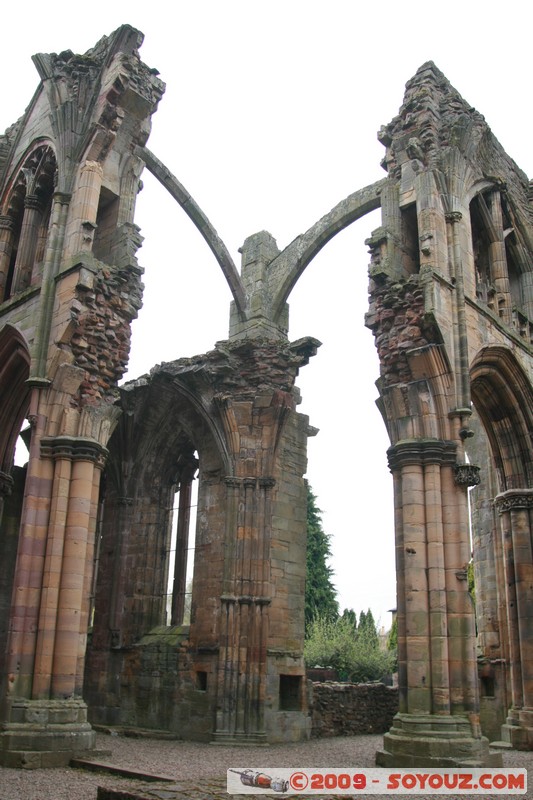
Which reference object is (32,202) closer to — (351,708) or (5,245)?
(5,245)

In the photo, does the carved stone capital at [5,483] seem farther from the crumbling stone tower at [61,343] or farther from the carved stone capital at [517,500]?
the carved stone capital at [517,500]

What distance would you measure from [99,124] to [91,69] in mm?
1368

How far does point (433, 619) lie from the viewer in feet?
31.6

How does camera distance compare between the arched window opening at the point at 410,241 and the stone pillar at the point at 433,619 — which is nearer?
the stone pillar at the point at 433,619

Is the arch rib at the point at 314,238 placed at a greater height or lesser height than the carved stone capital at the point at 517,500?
greater

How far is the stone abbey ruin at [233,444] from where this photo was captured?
9.66 metres

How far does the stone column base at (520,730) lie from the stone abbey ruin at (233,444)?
36mm

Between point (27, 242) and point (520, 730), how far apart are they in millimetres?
10969

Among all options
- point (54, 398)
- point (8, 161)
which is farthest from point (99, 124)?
point (54, 398)

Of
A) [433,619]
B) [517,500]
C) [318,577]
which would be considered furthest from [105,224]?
[318,577]

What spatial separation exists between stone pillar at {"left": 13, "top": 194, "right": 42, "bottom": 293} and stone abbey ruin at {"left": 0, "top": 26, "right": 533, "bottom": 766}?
0.04m

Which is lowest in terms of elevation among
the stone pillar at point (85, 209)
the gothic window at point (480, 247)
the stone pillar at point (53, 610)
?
the stone pillar at point (53, 610)

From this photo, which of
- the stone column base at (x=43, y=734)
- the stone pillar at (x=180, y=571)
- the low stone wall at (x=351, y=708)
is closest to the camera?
the stone column base at (x=43, y=734)

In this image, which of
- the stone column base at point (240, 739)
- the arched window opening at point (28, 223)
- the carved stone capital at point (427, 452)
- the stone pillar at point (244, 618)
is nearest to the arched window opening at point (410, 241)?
the carved stone capital at point (427, 452)
